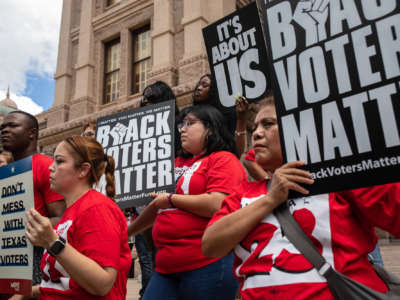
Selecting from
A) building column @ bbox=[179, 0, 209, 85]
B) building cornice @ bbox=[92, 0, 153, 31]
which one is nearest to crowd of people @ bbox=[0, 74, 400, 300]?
building column @ bbox=[179, 0, 209, 85]

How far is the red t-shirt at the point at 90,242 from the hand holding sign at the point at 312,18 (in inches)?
47.7

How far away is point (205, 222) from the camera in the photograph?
2.25 metres

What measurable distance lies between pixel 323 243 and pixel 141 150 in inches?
68.2

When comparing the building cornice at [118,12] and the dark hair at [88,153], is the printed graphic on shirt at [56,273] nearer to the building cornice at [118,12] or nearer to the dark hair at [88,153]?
the dark hair at [88,153]

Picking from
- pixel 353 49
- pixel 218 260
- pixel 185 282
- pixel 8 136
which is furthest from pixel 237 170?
pixel 8 136

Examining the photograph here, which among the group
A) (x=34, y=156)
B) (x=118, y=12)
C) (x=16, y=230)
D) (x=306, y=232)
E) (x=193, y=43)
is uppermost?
(x=118, y=12)

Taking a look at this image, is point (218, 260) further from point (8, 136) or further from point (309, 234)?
point (8, 136)

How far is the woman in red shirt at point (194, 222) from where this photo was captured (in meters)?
2.13

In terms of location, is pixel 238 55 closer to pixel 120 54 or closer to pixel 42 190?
pixel 42 190

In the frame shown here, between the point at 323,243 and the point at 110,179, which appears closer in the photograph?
the point at 323,243

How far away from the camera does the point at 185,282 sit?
215 centimetres

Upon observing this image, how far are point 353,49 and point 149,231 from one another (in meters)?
2.48

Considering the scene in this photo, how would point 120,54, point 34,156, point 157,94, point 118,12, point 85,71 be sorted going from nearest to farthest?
point 34,156 → point 157,94 → point 120,54 → point 118,12 → point 85,71

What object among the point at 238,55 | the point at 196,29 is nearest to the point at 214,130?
the point at 238,55
